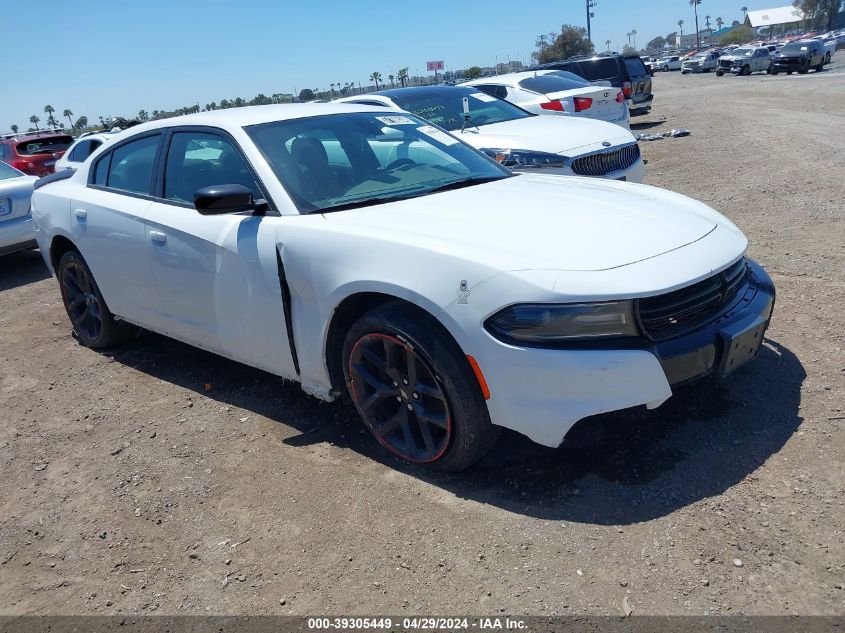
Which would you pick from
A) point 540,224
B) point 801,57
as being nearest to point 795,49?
point 801,57

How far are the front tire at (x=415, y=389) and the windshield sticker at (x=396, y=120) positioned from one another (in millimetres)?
1678

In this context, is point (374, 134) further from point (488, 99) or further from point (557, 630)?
point (488, 99)

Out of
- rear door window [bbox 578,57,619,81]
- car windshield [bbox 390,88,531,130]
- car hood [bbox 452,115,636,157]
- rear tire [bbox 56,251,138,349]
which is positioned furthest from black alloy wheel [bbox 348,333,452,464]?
rear door window [bbox 578,57,619,81]

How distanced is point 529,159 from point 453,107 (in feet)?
5.55

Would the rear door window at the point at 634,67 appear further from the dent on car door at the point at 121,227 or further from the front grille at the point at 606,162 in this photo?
the dent on car door at the point at 121,227

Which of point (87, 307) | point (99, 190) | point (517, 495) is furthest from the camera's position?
point (87, 307)

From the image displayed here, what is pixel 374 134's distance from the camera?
4.21m

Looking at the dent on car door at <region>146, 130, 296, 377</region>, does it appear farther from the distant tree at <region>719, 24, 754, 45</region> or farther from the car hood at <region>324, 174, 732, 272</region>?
the distant tree at <region>719, 24, 754, 45</region>

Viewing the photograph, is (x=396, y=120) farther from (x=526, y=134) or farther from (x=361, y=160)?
(x=526, y=134)

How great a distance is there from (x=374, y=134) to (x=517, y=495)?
2291mm

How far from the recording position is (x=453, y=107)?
8.44 meters

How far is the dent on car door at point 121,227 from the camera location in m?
4.40

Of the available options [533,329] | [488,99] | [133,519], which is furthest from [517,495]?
[488,99]

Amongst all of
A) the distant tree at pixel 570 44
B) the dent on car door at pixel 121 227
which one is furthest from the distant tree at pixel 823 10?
the dent on car door at pixel 121 227
